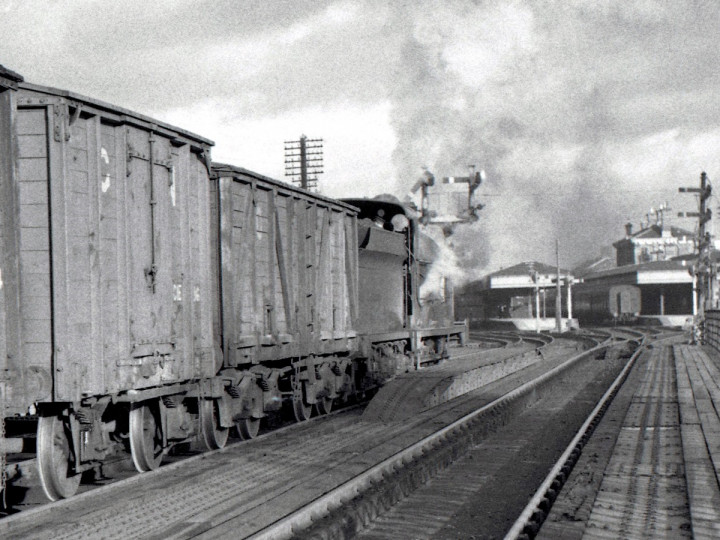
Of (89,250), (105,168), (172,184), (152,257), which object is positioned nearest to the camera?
(89,250)

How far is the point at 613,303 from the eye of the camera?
213ft

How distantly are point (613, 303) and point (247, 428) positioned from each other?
56916 millimetres

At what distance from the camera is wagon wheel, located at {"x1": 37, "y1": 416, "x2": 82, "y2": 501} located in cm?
784

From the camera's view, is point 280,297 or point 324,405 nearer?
point 280,297

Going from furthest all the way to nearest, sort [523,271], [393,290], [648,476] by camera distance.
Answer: [523,271], [393,290], [648,476]

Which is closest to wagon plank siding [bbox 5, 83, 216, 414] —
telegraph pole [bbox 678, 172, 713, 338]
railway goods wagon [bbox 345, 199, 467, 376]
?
railway goods wagon [bbox 345, 199, 467, 376]

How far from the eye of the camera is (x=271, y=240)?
41.1 ft

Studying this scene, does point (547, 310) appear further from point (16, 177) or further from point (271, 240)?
point (16, 177)

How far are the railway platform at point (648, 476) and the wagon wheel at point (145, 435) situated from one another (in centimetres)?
446

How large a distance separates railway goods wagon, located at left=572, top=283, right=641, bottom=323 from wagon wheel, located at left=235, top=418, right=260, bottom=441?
54.8 meters

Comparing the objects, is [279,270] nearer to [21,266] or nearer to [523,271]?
[21,266]

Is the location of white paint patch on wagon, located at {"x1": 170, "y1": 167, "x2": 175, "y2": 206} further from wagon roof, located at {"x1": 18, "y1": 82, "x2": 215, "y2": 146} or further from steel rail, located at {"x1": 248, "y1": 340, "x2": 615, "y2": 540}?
steel rail, located at {"x1": 248, "y1": 340, "x2": 615, "y2": 540}

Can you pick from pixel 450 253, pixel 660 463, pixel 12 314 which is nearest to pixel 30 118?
pixel 12 314

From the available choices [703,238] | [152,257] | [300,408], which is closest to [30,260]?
[152,257]
